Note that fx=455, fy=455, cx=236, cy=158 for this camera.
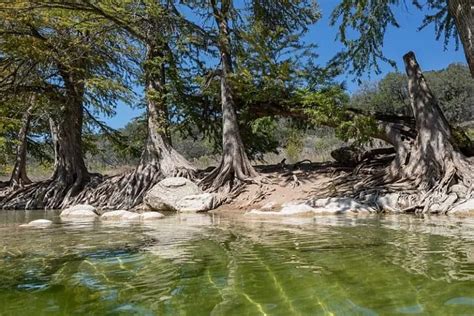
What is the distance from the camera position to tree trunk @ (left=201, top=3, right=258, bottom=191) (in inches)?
482

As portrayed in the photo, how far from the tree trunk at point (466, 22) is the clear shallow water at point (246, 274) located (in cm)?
320

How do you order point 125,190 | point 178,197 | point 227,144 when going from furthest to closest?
point 125,190
point 227,144
point 178,197

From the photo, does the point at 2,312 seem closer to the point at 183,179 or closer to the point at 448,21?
the point at 183,179

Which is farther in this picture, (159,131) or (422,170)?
(159,131)

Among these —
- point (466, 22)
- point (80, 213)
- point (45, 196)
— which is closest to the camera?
point (466, 22)

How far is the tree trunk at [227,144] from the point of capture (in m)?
12.2

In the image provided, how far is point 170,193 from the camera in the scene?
11.7 metres

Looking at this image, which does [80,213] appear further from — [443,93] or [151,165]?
[443,93]

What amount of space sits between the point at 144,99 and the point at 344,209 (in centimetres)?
840

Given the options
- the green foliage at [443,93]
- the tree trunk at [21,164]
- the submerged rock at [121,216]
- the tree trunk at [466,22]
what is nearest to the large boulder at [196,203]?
the submerged rock at [121,216]

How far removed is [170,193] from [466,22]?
766 centimetres

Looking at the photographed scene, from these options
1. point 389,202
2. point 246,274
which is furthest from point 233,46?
point 246,274

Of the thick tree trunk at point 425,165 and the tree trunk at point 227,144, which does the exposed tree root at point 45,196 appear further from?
the thick tree trunk at point 425,165

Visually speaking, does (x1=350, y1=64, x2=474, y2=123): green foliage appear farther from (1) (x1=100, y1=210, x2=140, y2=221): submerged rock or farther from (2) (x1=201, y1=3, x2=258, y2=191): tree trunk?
(1) (x1=100, y1=210, x2=140, y2=221): submerged rock
